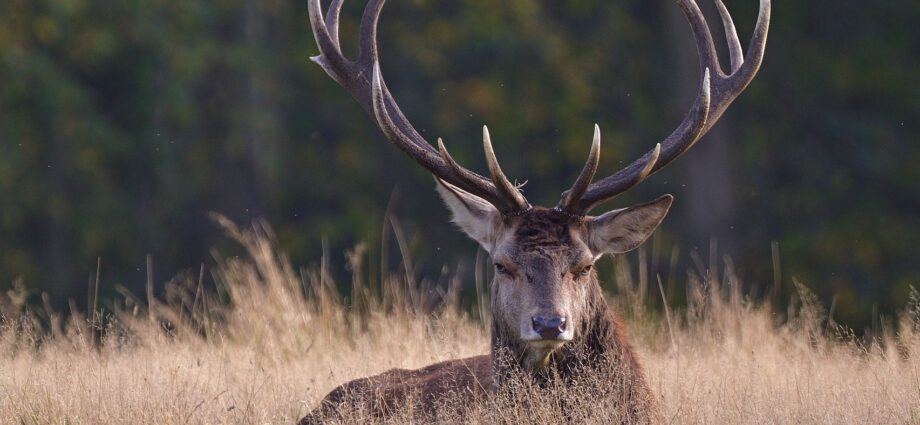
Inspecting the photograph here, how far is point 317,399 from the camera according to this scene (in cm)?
788

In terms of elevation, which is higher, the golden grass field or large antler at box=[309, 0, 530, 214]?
large antler at box=[309, 0, 530, 214]

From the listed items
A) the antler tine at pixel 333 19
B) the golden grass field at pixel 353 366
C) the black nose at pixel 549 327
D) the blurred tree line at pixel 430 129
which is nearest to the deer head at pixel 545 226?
the black nose at pixel 549 327

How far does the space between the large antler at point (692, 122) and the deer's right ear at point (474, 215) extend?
33 centimetres

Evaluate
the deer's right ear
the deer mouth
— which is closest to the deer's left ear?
the deer's right ear

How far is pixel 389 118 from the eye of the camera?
7.01 meters

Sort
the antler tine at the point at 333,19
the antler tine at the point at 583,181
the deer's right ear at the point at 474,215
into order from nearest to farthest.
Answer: the antler tine at the point at 583,181 → the deer's right ear at the point at 474,215 → the antler tine at the point at 333,19

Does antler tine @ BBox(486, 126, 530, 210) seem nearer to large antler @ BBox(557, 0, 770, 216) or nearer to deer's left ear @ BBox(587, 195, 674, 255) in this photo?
large antler @ BBox(557, 0, 770, 216)

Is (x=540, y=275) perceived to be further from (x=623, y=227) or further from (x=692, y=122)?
(x=692, y=122)

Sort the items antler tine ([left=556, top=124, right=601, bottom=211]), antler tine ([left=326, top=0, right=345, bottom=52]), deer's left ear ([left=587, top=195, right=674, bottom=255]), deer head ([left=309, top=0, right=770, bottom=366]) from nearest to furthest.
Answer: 1. deer head ([left=309, top=0, right=770, bottom=366])
2. antler tine ([left=556, top=124, right=601, bottom=211])
3. deer's left ear ([left=587, top=195, right=674, bottom=255])
4. antler tine ([left=326, top=0, right=345, bottom=52])

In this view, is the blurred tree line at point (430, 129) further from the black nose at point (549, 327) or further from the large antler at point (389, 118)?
the black nose at point (549, 327)

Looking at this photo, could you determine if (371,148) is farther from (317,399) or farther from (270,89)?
(317,399)

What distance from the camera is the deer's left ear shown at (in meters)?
6.61

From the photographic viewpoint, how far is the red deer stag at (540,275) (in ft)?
20.8

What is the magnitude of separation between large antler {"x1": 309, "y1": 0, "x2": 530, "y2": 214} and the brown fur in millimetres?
141
